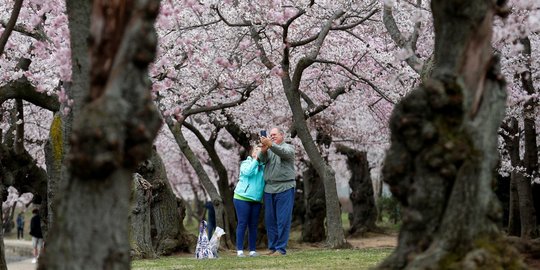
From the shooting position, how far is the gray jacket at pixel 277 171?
1422 cm

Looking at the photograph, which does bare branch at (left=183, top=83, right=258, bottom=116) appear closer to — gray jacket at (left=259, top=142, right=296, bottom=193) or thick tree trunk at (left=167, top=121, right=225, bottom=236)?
thick tree trunk at (left=167, top=121, right=225, bottom=236)

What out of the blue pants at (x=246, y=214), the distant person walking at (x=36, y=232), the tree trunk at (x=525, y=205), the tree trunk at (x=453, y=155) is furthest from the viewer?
the distant person walking at (x=36, y=232)

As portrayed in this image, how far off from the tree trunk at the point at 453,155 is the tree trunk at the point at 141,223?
42.9 ft

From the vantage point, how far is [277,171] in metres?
14.3

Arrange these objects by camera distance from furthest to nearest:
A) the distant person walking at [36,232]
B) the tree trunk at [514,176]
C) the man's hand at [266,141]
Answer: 1. the distant person walking at [36,232]
2. the tree trunk at [514,176]
3. the man's hand at [266,141]

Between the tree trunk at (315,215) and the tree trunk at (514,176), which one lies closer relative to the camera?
the tree trunk at (514,176)

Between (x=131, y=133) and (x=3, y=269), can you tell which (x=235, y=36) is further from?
(x=131, y=133)

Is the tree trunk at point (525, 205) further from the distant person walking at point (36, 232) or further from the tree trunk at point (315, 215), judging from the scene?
the distant person walking at point (36, 232)

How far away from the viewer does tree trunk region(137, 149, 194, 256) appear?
21141 mm

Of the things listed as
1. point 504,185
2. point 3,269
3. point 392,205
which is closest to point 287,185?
point 3,269

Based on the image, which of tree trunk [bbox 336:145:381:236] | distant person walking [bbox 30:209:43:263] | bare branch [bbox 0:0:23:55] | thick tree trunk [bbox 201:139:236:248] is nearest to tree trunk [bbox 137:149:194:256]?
thick tree trunk [bbox 201:139:236:248]

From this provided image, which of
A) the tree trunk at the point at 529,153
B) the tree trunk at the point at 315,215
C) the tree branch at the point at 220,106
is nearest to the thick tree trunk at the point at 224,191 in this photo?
the tree branch at the point at 220,106

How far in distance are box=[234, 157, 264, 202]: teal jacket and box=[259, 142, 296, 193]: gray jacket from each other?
0.46ft

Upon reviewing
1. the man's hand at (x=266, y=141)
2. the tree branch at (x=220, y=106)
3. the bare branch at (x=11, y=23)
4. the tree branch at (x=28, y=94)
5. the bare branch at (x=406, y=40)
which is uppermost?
the tree branch at (x=220, y=106)
